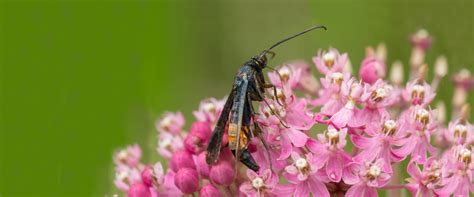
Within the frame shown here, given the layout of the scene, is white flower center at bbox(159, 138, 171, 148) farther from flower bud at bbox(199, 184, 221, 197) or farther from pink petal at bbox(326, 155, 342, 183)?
pink petal at bbox(326, 155, 342, 183)

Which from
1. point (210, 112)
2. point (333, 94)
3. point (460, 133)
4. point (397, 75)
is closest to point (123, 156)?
point (210, 112)

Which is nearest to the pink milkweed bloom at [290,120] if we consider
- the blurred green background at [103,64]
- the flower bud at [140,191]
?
the flower bud at [140,191]

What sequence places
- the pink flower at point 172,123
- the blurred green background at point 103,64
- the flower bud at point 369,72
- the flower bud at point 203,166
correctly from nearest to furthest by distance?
the flower bud at point 203,166
the flower bud at point 369,72
the pink flower at point 172,123
the blurred green background at point 103,64

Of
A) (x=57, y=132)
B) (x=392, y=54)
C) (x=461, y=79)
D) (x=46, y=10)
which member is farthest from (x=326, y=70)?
(x=46, y=10)

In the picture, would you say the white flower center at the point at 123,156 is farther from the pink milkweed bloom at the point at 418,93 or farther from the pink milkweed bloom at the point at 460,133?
the pink milkweed bloom at the point at 460,133

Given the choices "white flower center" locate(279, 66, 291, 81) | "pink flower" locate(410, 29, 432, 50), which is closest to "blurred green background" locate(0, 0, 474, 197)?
"pink flower" locate(410, 29, 432, 50)

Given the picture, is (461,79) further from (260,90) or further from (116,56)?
(116,56)
